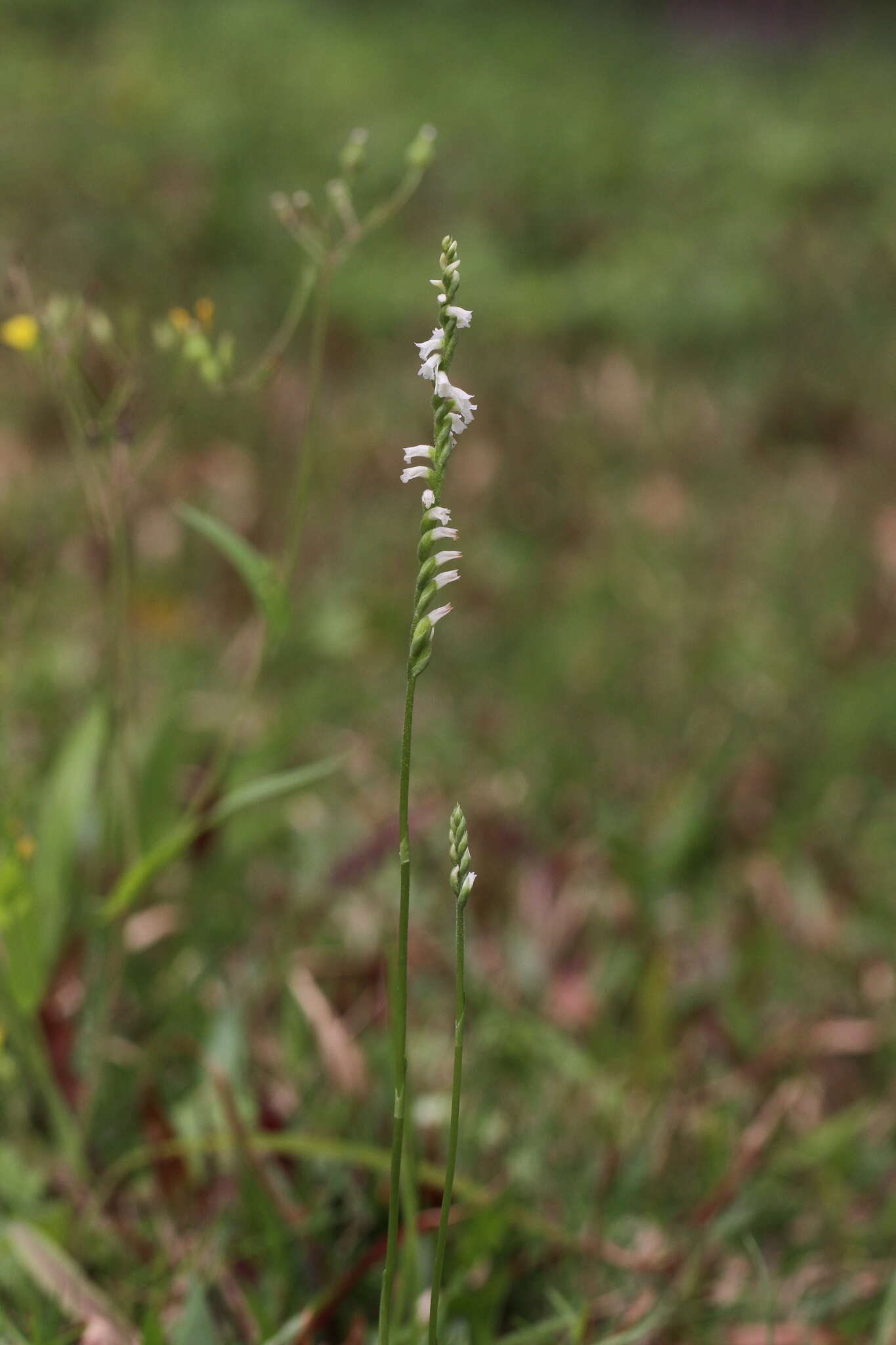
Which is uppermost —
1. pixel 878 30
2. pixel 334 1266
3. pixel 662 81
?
pixel 878 30

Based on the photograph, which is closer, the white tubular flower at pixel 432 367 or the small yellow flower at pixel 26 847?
the white tubular flower at pixel 432 367

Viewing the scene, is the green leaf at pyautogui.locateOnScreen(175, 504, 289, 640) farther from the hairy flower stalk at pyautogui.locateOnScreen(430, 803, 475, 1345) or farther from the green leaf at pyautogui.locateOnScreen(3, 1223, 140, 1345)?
the green leaf at pyautogui.locateOnScreen(3, 1223, 140, 1345)

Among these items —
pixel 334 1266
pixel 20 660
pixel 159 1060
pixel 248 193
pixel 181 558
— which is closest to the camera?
pixel 334 1266

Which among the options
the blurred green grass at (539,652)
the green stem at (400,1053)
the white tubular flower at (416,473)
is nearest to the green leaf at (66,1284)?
the blurred green grass at (539,652)

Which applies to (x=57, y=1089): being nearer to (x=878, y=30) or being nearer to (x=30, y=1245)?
(x=30, y=1245)

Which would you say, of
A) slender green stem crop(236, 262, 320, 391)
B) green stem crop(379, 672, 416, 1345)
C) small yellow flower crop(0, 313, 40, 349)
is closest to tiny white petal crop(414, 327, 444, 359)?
green stem crop(379, 672, 416, 1345)

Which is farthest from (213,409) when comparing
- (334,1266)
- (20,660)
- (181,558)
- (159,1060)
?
(334,1266)

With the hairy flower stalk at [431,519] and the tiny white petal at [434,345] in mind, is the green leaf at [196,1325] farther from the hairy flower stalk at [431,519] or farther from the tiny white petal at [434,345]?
the tiny white petal at [434,345]
